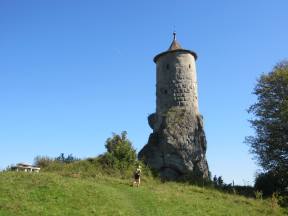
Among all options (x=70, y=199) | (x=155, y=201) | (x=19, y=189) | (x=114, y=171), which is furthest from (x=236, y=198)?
(x=19, y=189)

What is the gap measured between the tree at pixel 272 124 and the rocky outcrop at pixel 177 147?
5125 millimetres

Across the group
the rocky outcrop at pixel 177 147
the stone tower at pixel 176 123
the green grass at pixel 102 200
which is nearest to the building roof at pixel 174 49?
the stone tower at pixel 176 123

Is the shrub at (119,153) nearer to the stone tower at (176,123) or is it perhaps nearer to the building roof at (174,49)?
the stone tower at (176,123)

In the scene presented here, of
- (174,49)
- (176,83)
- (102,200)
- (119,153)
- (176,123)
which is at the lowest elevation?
(102,200)

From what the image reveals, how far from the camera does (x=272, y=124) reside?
36.0m

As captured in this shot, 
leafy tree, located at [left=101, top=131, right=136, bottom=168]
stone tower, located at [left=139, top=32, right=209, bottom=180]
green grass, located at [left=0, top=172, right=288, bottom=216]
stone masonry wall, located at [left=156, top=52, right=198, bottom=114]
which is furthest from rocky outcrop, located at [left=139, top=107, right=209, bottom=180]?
green grass, located at [left=0, top=172, right=288, bottom=216]

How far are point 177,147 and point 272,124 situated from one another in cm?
887

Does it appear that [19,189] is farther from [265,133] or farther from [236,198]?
[265,133]

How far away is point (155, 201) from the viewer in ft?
74.2

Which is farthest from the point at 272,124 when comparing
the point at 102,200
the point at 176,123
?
the point at 102,200

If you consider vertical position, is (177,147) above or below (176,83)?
below

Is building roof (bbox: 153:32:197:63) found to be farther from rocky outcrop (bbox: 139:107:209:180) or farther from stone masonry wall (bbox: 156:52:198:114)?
rocky outcrop (bbox: 139:107:209:180)

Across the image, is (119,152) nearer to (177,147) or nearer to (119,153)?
(119,153)

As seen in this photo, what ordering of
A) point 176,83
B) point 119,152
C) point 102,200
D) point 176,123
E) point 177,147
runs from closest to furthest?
point 102,200, point 119,152, point 177,147, point 176,123, point 176,83
